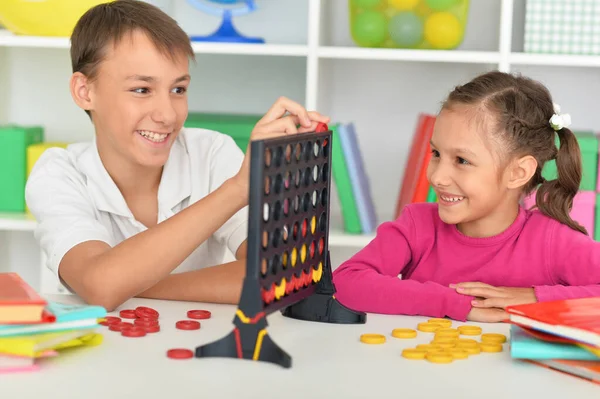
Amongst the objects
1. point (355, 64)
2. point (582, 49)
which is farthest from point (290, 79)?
point (582, 49)

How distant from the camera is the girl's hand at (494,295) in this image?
131 centimetres

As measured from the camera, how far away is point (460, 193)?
1.52 m

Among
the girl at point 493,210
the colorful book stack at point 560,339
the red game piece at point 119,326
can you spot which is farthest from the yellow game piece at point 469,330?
the red game piece at point 119,326

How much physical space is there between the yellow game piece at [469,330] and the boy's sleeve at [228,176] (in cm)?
59

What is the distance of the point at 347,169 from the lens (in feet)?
7.70

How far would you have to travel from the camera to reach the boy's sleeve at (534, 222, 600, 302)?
1.45 meters

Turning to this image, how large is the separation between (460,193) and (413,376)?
0.57 meters

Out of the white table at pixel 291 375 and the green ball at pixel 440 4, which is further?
the green ball at pixel 440 4

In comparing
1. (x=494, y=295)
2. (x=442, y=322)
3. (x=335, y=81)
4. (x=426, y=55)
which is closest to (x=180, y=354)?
(x=442, y=322)

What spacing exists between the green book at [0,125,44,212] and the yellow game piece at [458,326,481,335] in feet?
5.57

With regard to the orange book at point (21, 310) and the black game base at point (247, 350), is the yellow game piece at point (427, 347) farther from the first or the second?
the orange book at point (21, 310)

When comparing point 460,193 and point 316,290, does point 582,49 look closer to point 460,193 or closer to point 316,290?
point 460,193

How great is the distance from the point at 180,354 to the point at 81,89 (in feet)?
2.81

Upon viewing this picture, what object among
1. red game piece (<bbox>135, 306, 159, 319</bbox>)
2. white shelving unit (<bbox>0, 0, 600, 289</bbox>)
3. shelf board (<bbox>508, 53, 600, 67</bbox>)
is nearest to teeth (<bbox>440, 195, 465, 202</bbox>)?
red game piece (<bbox>135, 306, 159, 319</bbox>)
